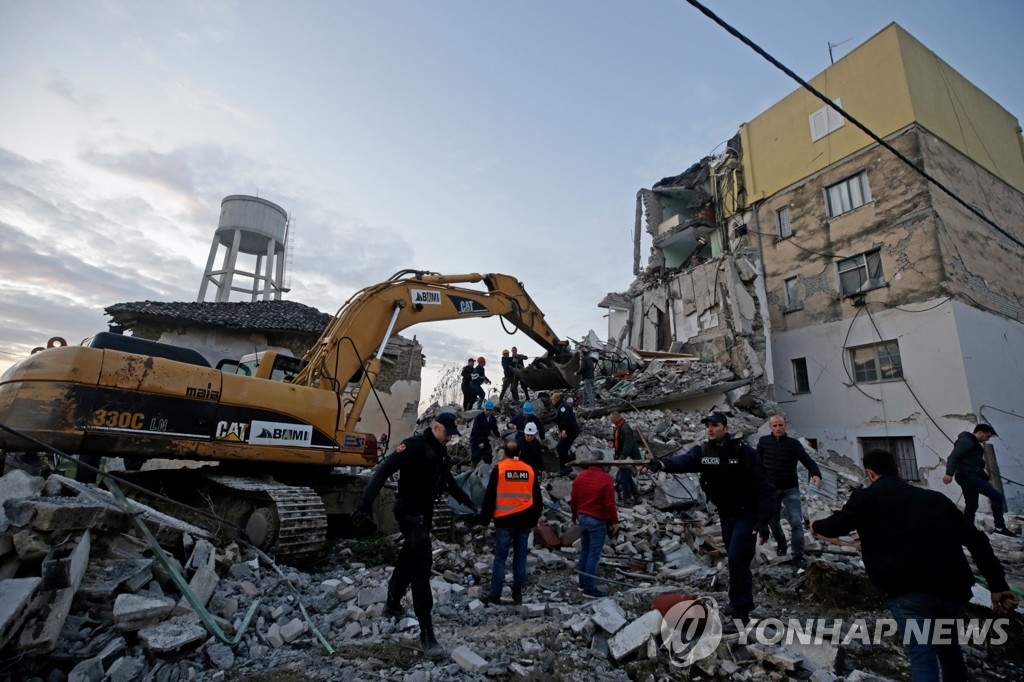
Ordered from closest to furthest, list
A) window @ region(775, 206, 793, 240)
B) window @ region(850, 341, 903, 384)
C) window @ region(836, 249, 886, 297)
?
window @ region(850, 341, 903, 384) < window @ region(836, 249, 886, 297) < window @ region(775, 206, 793, 240)

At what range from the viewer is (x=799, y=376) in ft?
54.0

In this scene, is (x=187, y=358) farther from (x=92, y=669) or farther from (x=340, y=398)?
(x=92, y=669)

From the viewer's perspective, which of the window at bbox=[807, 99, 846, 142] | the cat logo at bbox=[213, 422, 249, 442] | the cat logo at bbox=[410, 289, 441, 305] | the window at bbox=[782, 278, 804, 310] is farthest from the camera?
the window at bbox=[782, 278, 804, 310]

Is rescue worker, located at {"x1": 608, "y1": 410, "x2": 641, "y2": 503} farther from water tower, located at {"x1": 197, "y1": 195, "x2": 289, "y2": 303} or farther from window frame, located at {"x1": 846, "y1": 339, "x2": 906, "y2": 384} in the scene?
water tower, located at {"x1": 197, "y1": 195, "x2": 289, "y2": 303}

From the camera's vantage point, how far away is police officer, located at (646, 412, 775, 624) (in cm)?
401

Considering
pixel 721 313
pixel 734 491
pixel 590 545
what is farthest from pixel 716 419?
pixel 721 313

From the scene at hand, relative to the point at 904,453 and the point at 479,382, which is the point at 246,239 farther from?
the point at 904,453

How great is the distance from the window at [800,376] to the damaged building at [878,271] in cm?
9

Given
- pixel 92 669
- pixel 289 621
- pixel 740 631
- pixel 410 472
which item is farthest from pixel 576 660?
pixel 92 669

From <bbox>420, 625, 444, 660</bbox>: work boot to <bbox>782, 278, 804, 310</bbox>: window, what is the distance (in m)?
16.6

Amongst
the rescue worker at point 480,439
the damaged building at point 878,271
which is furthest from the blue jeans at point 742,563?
the damaged building at point 878,271

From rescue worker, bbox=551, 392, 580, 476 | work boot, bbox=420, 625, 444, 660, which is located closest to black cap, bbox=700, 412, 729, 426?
work boot, bbox=420, 625, 444, 660

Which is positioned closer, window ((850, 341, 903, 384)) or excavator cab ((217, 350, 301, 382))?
excavator cab ((217, 350, 301, 382))

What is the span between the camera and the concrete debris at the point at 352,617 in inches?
123
